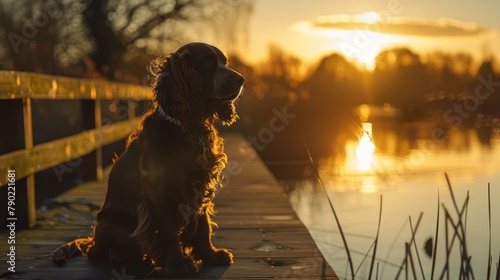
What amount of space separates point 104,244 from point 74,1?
46.2 ft

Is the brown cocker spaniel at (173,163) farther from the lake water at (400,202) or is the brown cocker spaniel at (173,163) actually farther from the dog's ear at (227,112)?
the lake water at (400,202)

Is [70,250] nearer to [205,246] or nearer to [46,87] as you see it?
→ [205,246]

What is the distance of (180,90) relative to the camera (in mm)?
2539

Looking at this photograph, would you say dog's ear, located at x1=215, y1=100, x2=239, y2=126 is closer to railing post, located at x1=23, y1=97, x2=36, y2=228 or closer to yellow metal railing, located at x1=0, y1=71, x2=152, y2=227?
yellow metal railing, located at x1=0, y1=71, x2=152, y2=227

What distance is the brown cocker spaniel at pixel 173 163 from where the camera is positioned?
251 centimetres

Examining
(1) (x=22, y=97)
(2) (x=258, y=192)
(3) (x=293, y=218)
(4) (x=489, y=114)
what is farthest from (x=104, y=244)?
(2) (x=258, y=192)

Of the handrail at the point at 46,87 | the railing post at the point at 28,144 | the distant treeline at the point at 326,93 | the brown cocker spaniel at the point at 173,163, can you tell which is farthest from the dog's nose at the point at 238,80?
the railing post at the point at 28,144

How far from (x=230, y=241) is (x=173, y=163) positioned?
3.23 feet

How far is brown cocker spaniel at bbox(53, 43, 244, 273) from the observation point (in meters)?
2.51

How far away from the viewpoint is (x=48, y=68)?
12406mm

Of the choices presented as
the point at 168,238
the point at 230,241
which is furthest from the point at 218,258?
the point at 230,241

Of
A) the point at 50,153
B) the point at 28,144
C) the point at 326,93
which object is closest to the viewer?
the point at 28,144

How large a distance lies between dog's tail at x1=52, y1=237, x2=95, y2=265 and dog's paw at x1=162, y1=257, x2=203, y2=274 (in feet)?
1.75

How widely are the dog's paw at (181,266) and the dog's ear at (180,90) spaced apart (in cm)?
62
